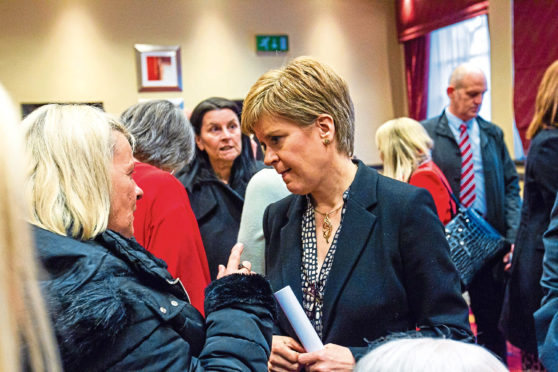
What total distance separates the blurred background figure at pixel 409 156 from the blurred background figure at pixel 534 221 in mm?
437

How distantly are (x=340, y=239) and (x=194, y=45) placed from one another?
6.44 metres

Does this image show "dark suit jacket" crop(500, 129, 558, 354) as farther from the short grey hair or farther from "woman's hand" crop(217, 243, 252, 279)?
"woman's hand" crop(217, 243, 252, 279)

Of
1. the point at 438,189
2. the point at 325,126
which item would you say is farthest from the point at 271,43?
the point at 325,126

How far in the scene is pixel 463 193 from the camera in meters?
3.66

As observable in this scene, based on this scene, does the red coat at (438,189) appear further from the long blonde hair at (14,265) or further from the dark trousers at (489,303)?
the long blonde hair at (14,265)

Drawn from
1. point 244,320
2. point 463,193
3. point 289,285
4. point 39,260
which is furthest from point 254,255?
point 463,193

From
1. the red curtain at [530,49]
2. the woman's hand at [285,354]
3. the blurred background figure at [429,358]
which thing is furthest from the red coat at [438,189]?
the red curtain at [530,49]

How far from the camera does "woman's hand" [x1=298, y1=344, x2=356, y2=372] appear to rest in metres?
1.47

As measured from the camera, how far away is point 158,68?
7.43m

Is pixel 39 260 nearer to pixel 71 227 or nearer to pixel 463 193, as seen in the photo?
pixel 71 227

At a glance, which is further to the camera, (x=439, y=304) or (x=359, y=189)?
(x=359, y=189)

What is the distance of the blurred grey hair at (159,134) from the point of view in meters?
2.45

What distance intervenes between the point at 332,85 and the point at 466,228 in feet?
5.32

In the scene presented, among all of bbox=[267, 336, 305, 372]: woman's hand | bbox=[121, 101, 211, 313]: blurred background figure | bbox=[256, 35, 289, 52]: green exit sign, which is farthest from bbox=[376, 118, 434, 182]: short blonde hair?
bbox=[256, 35, 289, 52]: green exit sign
